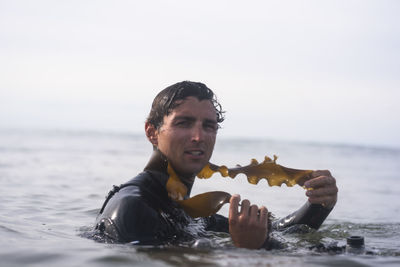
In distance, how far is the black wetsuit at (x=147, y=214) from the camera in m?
3.97

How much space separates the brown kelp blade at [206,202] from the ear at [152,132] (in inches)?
27.1

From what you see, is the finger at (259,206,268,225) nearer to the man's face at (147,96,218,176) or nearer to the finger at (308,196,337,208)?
the man's face at (147,96,218,176)

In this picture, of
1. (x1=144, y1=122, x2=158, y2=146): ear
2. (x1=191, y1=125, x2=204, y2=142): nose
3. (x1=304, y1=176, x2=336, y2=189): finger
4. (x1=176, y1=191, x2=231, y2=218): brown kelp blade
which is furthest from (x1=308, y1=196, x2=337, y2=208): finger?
(x1=144, y1=122, x2=158, y2=146): ear

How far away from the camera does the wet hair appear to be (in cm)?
459

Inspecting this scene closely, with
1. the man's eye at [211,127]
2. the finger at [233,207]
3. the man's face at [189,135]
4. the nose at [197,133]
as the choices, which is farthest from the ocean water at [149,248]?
the man's eye at [211,127]

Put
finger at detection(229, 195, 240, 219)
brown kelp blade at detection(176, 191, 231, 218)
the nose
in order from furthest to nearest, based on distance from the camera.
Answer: the nose → brown kelp blade at detection(176, 191, 231, 218) → finger at detection(229, 195, 240, 219)

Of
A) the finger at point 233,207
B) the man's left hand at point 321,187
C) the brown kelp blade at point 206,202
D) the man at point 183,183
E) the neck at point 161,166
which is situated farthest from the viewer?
the man's left hand at point 321,187

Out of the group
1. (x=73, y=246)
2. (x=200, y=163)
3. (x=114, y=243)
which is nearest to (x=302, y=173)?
(x=200, y=163)

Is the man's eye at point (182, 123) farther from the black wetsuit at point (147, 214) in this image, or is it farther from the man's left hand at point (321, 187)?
the man's left hand at point (321, 187)

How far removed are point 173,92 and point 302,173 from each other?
52.9 inches

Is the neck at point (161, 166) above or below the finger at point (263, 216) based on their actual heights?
above

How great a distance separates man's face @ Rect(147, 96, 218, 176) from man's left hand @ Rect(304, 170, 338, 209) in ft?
3.12

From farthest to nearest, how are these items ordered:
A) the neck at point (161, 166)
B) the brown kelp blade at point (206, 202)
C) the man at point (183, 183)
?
1. the neck at point (161, 166)
2. the brown kelp blade at point (206, 202)
3. the man at point (183, 183)

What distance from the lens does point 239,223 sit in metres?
3.80
